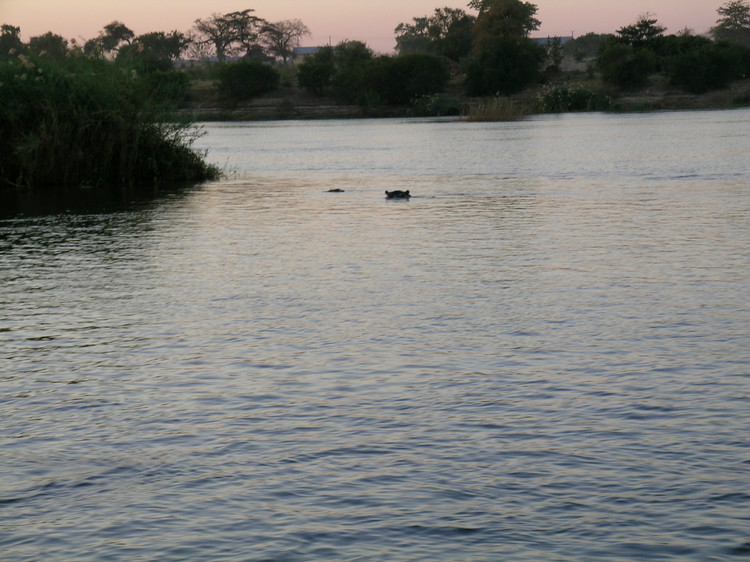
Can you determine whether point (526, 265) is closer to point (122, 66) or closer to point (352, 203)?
point (352, 203)

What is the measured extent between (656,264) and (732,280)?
1834 mm

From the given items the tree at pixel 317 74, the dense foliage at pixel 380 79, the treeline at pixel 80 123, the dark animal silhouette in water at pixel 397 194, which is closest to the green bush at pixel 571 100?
the dense foliage at pixel 380 79

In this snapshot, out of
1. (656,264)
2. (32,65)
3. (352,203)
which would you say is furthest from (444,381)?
Answer: (32,65)

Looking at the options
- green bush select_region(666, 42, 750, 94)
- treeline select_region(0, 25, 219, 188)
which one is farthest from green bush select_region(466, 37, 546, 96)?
treeline select_region(0, 25, 219, 188)

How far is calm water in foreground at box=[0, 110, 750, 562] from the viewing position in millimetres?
6805

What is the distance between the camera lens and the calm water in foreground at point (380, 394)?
680 centimetres

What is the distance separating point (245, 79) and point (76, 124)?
342 ft

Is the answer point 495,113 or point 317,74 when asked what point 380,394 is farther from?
point 317,74

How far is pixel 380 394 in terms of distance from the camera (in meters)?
9.74

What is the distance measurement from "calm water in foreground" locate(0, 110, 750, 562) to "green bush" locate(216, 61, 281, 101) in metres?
118

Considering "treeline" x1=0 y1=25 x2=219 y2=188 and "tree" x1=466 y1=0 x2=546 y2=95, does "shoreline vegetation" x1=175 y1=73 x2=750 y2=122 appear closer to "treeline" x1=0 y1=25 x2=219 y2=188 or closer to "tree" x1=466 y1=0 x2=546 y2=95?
"tree" x1=466 y1=0 x2=546 y2=95

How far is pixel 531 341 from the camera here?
1173cm

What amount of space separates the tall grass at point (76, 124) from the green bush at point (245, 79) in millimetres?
101814

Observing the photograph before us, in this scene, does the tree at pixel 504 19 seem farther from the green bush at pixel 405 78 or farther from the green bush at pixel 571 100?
the green bush at pixel 571 100
